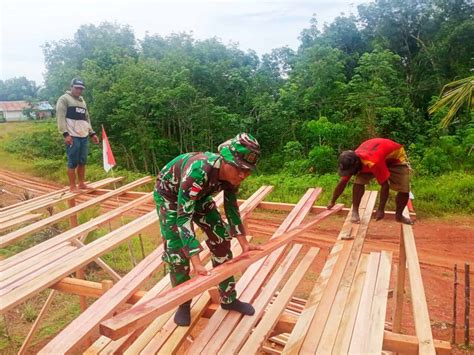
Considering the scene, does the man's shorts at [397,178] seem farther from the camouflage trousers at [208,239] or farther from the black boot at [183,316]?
the black boot at [183,316]

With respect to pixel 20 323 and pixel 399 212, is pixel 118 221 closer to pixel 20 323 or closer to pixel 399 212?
pixel 20 323

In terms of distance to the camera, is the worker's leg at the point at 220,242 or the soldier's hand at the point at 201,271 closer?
the soldier's hand at the point at 201,271

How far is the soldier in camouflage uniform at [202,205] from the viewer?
2.23 meters

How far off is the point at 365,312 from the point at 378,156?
1984 mm

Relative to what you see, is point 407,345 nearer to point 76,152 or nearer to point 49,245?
point 49,245

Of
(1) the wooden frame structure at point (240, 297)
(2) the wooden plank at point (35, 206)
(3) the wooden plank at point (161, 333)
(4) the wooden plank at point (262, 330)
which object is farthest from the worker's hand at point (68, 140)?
(4) the wooden plank at point (262, 330)

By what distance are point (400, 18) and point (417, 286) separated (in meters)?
17.7

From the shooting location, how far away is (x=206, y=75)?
53.1ft

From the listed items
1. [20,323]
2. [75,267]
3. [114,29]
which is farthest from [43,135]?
[75,267]

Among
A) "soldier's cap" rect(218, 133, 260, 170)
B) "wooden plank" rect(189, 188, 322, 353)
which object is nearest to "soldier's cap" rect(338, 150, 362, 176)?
"wooden plank" rect(189, 188, 322, 353)

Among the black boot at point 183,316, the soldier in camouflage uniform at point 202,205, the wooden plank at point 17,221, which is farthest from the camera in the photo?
the wooden plank at point 17,221

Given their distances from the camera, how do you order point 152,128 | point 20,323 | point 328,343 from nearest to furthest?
point 328,343
point 20,323
point 152,128

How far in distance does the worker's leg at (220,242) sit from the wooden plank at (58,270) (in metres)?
1.10

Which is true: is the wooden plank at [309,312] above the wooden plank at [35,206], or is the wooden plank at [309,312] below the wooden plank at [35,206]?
below
